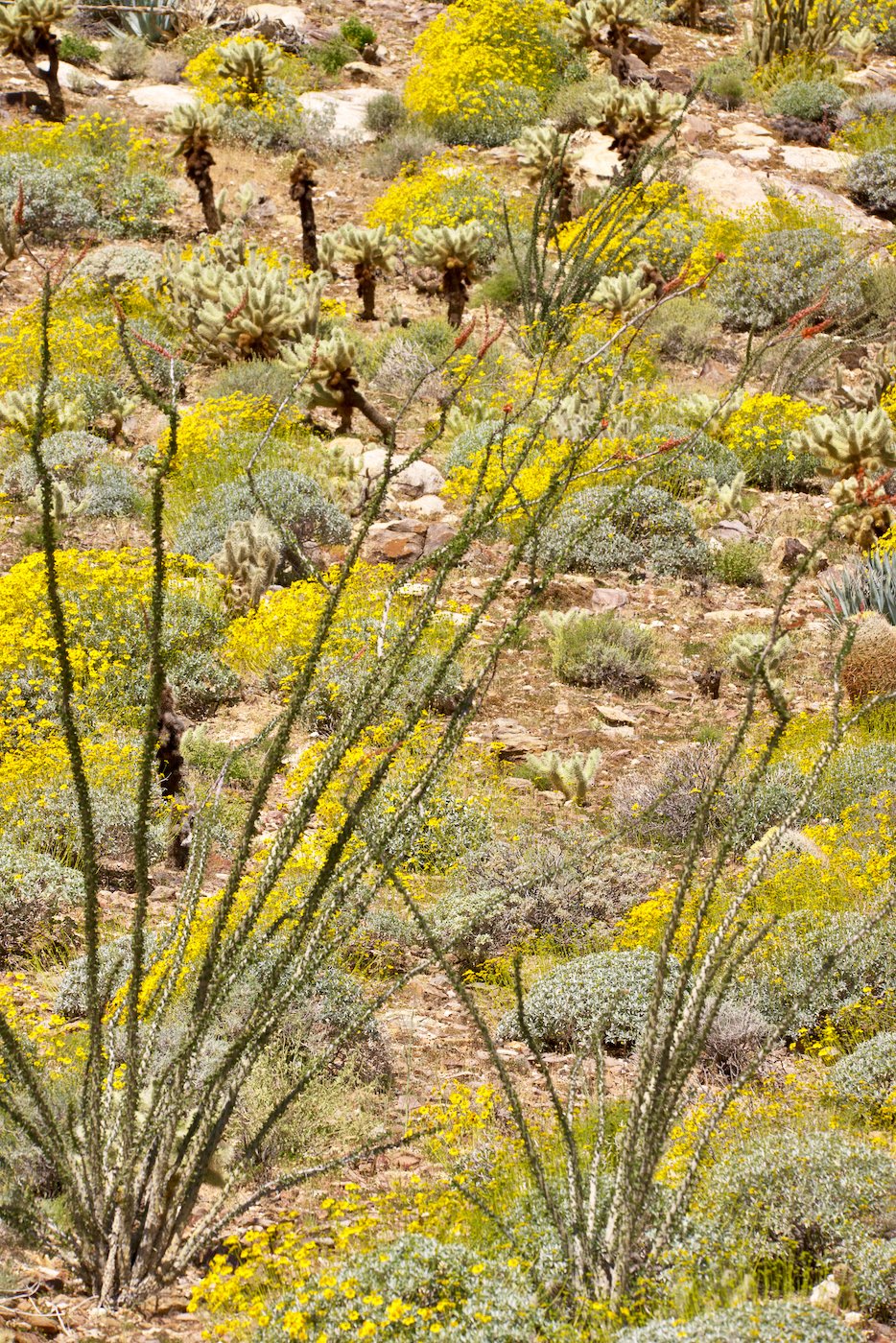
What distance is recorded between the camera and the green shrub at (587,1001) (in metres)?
4.73

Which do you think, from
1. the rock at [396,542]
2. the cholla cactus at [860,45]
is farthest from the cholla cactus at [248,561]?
the cholla cactus at [860,45]

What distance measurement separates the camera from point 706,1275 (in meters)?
3.15

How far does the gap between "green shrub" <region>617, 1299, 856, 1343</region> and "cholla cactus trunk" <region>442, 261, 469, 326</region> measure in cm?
1010

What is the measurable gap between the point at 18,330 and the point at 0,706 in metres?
5.84

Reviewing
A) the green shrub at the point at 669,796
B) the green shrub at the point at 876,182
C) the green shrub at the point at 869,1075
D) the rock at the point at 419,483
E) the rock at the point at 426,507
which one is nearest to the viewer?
the green shrub at the point at 869,1075

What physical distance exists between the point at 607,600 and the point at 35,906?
4499 mm

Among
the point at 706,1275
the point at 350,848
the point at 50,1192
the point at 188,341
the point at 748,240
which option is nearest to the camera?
the point at 706,1275

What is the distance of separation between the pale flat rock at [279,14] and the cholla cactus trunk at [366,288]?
865 centimetres

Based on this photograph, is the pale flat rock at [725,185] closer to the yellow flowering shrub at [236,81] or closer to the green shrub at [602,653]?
the yellow flowering shrub at [236,81]

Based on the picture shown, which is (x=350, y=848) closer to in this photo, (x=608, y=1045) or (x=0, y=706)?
(x=608, y=1045)

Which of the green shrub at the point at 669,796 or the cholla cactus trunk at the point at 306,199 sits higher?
the cholla cactus trunk at the point at 306,199

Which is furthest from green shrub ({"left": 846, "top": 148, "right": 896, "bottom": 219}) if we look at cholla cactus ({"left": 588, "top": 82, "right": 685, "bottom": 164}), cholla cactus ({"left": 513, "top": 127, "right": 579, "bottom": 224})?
cholla cactus ({"left": 513, "top": 127, "right": 579, "bottom": 224})

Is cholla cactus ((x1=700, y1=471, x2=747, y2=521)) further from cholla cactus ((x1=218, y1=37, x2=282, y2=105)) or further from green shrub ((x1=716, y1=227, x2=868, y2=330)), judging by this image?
cholla cactus ((x1=218, y1=37, x2=282, y2=105))

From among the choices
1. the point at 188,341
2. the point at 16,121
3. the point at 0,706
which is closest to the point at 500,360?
the point at 188,341
